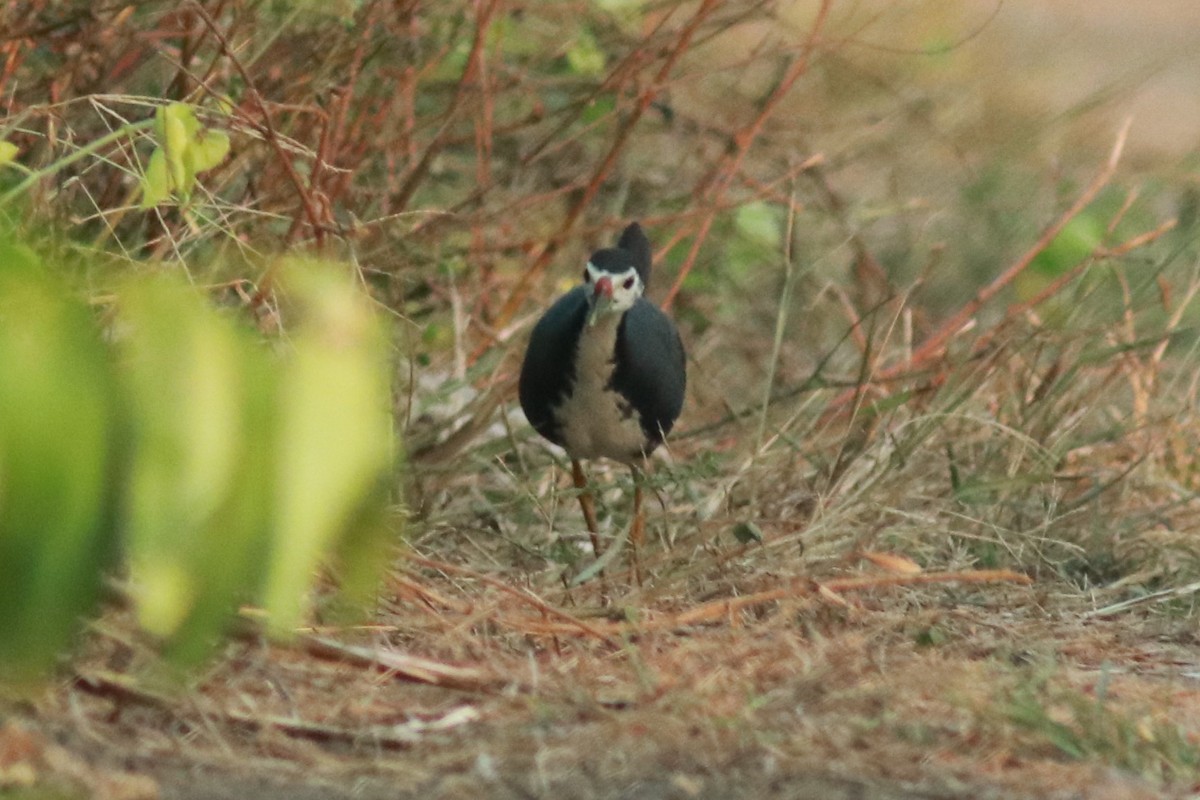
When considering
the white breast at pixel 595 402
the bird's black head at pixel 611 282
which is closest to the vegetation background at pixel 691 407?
the white breast at pixel 595 402

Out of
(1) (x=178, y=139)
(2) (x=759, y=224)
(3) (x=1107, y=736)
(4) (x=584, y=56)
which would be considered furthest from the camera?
(2) (x=759, y=224)

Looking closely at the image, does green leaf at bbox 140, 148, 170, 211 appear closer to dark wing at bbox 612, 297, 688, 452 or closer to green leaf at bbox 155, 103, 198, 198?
green leaf at bbox 155, 103, 198, 198

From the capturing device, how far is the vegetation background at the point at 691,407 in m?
2.03

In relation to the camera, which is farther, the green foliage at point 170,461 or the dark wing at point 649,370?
the dark wing at point 649,370

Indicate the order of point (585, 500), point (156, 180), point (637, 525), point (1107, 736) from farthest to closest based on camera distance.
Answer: point (585, 500) → point (637, 525) → point (156, 180) → point (1107, 736)

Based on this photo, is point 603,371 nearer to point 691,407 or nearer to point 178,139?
point 178,139

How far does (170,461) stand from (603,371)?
2.32 meters

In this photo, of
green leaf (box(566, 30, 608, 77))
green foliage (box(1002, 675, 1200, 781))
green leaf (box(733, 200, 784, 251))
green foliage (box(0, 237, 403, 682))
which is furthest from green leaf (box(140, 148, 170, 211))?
green leaf (box(733, 200, 784, 251))

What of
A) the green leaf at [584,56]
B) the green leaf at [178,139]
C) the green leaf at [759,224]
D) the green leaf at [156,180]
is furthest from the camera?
the green leaf at [759,224]

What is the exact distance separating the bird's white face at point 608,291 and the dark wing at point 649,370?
0.15 ft

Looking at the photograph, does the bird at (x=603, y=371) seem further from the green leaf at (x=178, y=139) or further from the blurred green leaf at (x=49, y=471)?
the blurred green leaf at (x=49, y=471)

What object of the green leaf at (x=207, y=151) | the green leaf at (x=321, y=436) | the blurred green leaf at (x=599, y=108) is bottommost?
the blurred green leaf at (x=599, y=108)

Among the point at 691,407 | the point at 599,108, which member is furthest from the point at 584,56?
the point at 691,407

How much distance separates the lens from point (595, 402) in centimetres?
313
